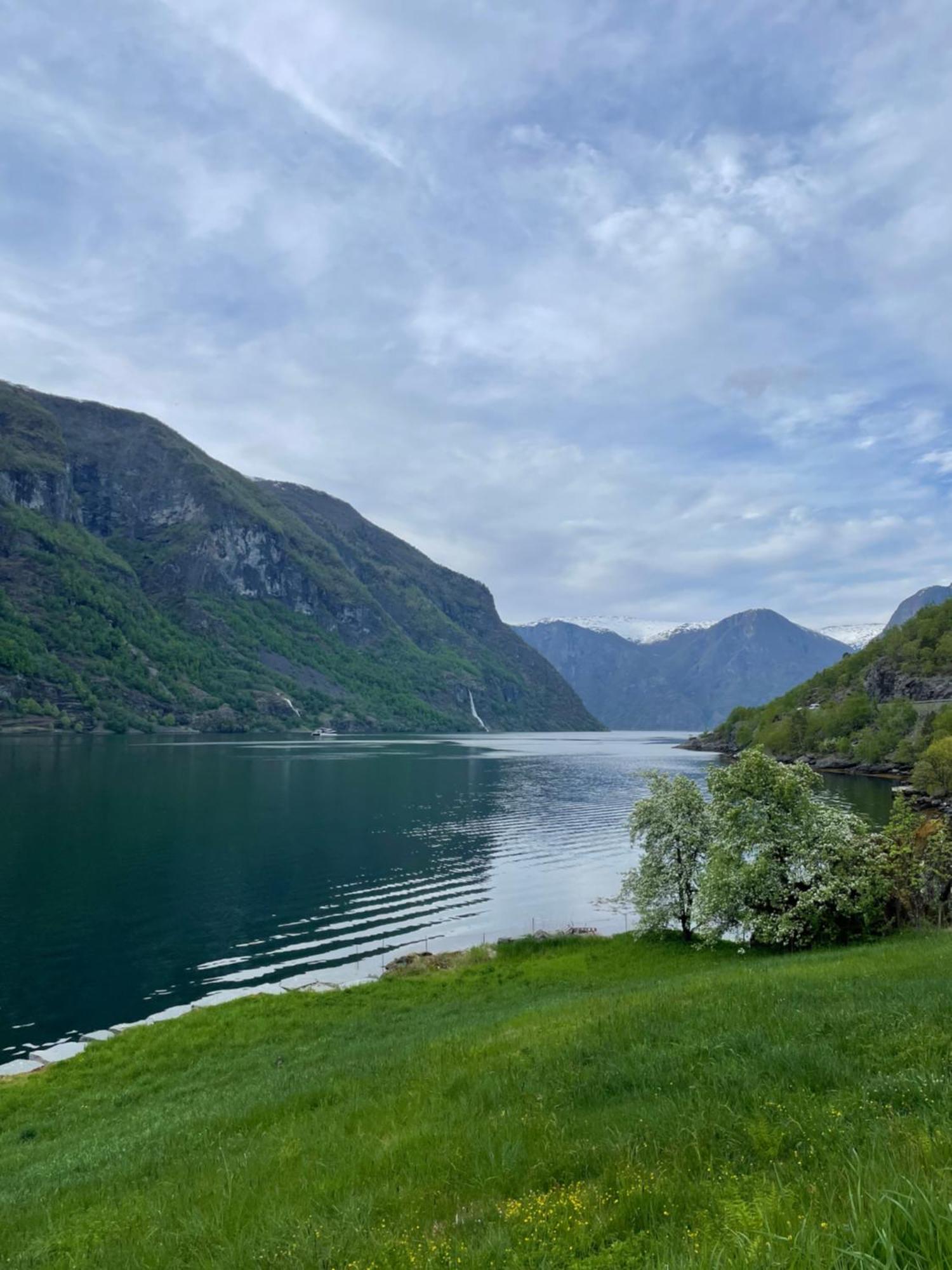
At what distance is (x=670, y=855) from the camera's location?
138ft

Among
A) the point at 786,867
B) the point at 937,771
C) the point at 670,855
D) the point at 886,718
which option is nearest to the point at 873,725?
the point at 886,718

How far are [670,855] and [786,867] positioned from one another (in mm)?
7281

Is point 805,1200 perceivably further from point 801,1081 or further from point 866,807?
point 866,807

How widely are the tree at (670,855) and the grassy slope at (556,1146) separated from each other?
63.6 feet

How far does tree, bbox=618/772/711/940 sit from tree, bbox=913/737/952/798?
8172cm

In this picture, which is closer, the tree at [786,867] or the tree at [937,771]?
the tree at [786,867]

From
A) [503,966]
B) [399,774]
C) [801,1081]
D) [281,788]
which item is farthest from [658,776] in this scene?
[399,774]

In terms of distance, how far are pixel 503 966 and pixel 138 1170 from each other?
27.6 meters

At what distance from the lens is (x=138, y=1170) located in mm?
12641

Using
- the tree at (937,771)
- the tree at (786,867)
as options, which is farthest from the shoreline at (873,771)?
the tree at (786,867)

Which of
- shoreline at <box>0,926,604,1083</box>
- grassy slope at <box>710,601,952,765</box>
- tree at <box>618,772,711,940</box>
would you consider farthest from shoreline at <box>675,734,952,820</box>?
shoreline at <box>0,926,604,1083</box>

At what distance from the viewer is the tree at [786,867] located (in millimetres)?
35094

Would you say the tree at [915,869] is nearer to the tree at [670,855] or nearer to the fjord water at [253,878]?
the tree at [670,855]

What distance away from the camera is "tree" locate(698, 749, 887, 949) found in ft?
115
